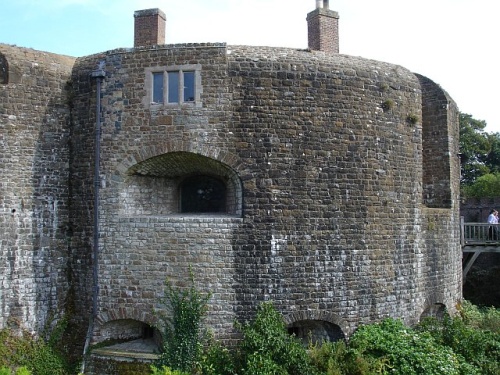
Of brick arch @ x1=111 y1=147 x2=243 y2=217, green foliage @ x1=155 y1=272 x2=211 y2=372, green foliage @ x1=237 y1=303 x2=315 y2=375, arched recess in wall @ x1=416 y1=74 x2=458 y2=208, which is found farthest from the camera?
arched recess in wall @ x1=416 y1=74 x2=458 y2=208

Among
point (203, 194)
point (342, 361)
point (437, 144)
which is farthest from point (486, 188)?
point (342, 361)

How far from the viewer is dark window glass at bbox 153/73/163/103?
1163 centimetres

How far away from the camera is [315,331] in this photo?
11.9 metres

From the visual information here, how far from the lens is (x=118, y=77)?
465 inches

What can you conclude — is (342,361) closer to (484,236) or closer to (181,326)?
(181,326)

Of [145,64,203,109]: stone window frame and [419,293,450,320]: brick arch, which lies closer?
[145,64,203,109]: stone window frame

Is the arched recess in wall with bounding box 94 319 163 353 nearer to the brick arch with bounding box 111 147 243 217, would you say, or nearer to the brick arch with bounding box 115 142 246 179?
the brick arch with bounding box 111 147 243 217

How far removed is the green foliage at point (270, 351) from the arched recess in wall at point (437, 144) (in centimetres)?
667

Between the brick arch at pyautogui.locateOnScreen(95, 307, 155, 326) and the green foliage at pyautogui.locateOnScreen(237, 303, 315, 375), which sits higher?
the brick arch at pyautogui.locateOnScreen(95, 307, 155, 326)

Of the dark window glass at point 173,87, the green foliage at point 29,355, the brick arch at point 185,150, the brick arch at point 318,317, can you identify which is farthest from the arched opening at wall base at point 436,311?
the green foliage at point 29,355

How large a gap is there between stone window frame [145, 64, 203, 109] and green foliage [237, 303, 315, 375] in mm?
4920

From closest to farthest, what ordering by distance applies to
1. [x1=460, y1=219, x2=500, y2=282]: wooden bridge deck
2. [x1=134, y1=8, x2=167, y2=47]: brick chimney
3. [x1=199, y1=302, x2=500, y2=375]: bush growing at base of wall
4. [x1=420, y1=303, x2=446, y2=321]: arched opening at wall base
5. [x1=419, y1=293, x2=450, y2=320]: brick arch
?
[x1=199, y1=302, x2=500, y2=375]: bush growing at base of wall < [x1=419, y1=293, x2=450, y2=320]: brick arch < [x1=420, y1=303, x2=446, y2=321]: arched opening at wall base < [x1=134, y1=8, x2=167, y2=47]: brick chimney < [x1=460, y1=219, x2=500, y2=282]: wooden bridge deck

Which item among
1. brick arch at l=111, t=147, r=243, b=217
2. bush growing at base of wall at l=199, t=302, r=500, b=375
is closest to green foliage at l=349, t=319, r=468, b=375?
bush growing at base of wall at l=199, t=302, r=500, b=375

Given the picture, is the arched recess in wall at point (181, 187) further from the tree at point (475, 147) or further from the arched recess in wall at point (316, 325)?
the tree at point (475, 147)
